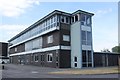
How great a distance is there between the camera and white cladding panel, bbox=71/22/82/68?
3644 centimetres

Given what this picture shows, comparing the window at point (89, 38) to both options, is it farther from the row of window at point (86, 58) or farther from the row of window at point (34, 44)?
the row of window at point (34, 44)

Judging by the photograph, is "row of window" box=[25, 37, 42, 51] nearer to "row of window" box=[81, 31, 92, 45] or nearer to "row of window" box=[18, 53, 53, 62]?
"row of window" box=[18, 53, 53, 62]

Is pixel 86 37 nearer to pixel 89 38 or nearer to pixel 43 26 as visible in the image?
pixel 89 38

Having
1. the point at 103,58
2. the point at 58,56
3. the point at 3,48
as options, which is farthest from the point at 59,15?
the point at 3,48

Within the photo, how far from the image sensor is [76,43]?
37250 mm

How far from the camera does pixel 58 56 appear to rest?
36375mm

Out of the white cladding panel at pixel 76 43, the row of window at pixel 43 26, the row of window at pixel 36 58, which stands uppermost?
the row of window at pixel 43 26

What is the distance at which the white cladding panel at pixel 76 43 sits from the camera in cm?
3644

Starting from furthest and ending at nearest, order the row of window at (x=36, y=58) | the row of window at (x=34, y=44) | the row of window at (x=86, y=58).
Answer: the row of window at (x=34, y=44)
the row of window at (x=36, y=58)
the row of window at (x=86, y=58)

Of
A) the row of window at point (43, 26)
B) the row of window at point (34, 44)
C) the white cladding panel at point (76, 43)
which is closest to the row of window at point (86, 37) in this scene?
the white cladding panel at point (76, 43)

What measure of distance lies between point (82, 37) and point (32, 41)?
62.2ft

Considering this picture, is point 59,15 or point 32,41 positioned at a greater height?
point 59,15

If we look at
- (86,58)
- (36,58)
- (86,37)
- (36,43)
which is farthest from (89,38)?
(36,43)

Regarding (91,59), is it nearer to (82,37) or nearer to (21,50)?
(82,37)
